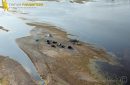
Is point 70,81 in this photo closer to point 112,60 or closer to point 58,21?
point 112,60

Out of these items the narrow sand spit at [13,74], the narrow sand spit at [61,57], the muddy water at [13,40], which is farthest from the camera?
the muddy water at [13,40]

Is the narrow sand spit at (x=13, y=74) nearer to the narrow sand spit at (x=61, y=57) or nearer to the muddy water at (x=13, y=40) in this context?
the muddy water at (x=13, y=40)

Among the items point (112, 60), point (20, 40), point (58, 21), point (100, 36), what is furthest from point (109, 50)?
point (58, 21)

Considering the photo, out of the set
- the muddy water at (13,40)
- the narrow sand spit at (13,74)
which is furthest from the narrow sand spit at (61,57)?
the narrow sand spit at (13,74)

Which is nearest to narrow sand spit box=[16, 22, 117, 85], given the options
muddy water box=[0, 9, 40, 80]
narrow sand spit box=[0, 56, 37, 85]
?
muddy water box=[0, 9, 40, 80]

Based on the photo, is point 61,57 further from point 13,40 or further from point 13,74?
point 13,40

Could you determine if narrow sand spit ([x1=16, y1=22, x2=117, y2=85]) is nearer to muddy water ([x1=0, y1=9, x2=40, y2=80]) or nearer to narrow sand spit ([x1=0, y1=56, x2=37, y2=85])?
muddy water ([x1=0, y1=9, x2=40, y2=80])
